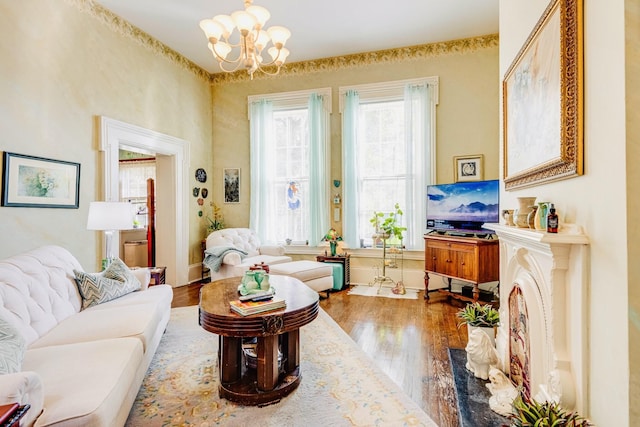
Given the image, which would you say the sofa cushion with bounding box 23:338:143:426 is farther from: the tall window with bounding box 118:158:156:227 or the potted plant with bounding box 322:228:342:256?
the tall window with bounding box 118:158:156:227

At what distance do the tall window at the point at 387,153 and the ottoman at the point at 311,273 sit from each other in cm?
96

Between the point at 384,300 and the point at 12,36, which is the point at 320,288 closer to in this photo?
the point at 384,300

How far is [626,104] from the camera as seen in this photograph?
3.33ft

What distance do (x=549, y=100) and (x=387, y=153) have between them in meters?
3.54

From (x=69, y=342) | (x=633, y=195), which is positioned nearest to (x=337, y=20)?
(x=633, y=195)

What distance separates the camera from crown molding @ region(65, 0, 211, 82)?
11.9ft

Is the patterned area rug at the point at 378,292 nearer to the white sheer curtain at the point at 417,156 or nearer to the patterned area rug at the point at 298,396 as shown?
the white sheer curtain at the point at 417,156

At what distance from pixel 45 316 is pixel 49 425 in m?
1.16

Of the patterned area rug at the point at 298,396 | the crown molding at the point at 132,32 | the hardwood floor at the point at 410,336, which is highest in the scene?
the crown molding at the point at 132,32

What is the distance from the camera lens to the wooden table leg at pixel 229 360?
2.08m

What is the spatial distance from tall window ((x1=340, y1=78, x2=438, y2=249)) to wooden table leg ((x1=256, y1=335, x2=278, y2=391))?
324cm

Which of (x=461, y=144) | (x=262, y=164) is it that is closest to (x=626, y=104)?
(x=461, y=144)

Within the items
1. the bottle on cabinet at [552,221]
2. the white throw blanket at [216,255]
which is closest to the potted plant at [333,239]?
the white throw blanket at [216,255]

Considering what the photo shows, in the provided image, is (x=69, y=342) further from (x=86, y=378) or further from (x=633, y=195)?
(x=633, y=195)
